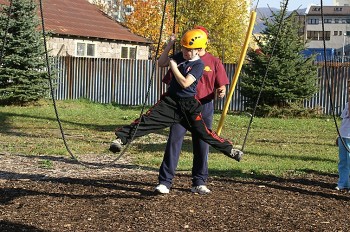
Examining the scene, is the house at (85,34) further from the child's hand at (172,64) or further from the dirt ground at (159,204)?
the child's hand at (172,64)

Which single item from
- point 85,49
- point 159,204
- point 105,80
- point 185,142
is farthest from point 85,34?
point 159,204

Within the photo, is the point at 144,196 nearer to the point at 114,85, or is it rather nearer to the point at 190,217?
the point at 190,217

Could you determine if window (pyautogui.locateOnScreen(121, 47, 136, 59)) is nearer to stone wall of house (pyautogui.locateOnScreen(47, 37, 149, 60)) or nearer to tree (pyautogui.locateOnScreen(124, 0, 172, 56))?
stone wall of house (pyautogui.locateOnScreen(47, 37, 149, 60))

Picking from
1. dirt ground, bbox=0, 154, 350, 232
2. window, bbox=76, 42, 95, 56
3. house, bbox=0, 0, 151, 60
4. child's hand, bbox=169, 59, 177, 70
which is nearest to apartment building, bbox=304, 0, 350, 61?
house, bbox=0, 0, 151, 60

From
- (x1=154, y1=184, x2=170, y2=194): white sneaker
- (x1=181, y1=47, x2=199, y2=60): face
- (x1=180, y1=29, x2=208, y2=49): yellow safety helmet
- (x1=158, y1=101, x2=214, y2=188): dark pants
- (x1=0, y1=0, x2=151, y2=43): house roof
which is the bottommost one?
(x1=154, y1=184, x2=170, y2=194): white sneaker

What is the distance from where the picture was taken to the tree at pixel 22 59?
2159 centimetres

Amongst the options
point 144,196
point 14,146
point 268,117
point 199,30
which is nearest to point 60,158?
point 14,146

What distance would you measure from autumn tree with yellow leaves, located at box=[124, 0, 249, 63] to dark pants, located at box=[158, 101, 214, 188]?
30199mm

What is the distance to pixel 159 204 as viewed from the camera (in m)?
6.78

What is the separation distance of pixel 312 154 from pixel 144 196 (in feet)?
19.8

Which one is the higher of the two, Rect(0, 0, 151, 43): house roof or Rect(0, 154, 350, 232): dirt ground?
Rect(0, 0, 151, 43): house roof

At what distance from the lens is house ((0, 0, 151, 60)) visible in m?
29.6

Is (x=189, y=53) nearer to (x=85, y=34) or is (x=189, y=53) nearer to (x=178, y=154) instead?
(x=178, y=154)

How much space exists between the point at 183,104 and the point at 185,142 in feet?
22.4
